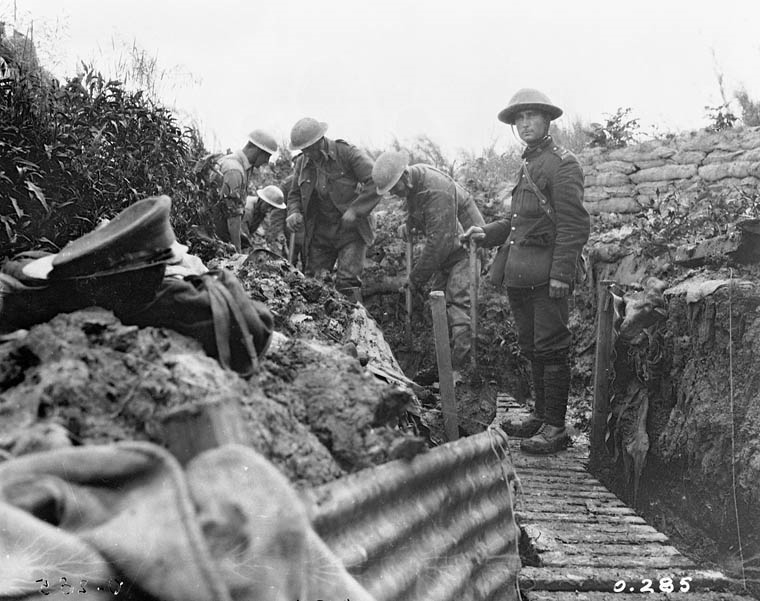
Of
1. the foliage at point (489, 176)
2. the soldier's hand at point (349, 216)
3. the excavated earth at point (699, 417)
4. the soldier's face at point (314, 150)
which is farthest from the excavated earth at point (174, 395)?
the foliage at point (489, 176)

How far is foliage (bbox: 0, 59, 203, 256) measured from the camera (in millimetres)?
3494

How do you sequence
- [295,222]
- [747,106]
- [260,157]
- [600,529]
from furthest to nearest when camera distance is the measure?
[747,106], [260,157], [295,222], [600,529]

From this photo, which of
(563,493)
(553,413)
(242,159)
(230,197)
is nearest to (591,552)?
(563,493)

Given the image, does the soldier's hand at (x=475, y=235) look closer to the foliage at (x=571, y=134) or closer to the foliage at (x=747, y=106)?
the foliage at (x=747, y=106)

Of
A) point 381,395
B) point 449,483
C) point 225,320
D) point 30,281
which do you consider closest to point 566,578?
point 449,483

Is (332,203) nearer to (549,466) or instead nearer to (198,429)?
(549,466)

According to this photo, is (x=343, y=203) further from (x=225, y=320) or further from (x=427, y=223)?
(x=225, y=320)

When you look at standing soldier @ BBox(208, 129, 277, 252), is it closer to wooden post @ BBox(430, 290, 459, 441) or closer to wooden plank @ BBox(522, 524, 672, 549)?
wooden post @ BBox(430, 290, 459, 441)

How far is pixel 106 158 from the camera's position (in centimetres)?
452

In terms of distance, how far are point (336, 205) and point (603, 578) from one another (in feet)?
15.1

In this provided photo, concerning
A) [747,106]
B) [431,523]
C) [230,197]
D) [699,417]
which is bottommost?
[699,417]

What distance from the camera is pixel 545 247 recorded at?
5.04m

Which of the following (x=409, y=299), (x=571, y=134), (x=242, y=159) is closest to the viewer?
(x=242, y=159)

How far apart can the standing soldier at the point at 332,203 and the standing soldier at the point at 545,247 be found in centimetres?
182
